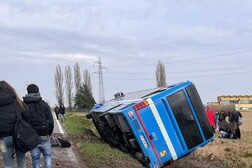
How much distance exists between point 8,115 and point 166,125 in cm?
468

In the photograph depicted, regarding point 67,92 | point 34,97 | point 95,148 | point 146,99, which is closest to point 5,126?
point 34,97

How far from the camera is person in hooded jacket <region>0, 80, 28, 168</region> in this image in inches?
222

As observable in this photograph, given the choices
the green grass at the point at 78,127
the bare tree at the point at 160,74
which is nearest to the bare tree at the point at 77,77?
the bare tree at the point at 160,74

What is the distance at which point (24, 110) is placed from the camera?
5.95 m

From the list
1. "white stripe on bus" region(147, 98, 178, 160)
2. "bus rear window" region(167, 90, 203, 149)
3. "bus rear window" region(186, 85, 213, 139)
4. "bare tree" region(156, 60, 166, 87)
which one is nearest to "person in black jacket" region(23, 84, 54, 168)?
"white stripe on bus" region(147, 98, 178, 160)

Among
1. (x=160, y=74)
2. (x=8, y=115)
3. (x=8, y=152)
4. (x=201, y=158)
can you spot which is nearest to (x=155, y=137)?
(x=201, y=158)

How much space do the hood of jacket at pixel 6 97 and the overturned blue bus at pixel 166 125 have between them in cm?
419

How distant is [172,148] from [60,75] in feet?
246

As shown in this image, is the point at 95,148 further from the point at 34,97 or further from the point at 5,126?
the point at 5,126

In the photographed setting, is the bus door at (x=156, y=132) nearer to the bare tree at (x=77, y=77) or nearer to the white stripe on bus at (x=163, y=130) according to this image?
the white stripe on bus at (x=163, y=130)

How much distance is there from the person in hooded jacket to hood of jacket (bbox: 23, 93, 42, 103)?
0.61 meters

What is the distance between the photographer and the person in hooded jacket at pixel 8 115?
563cm

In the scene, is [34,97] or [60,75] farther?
[60,75]

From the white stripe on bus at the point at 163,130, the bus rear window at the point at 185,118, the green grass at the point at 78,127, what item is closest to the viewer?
the white stripe on bus at the point at 163,130
